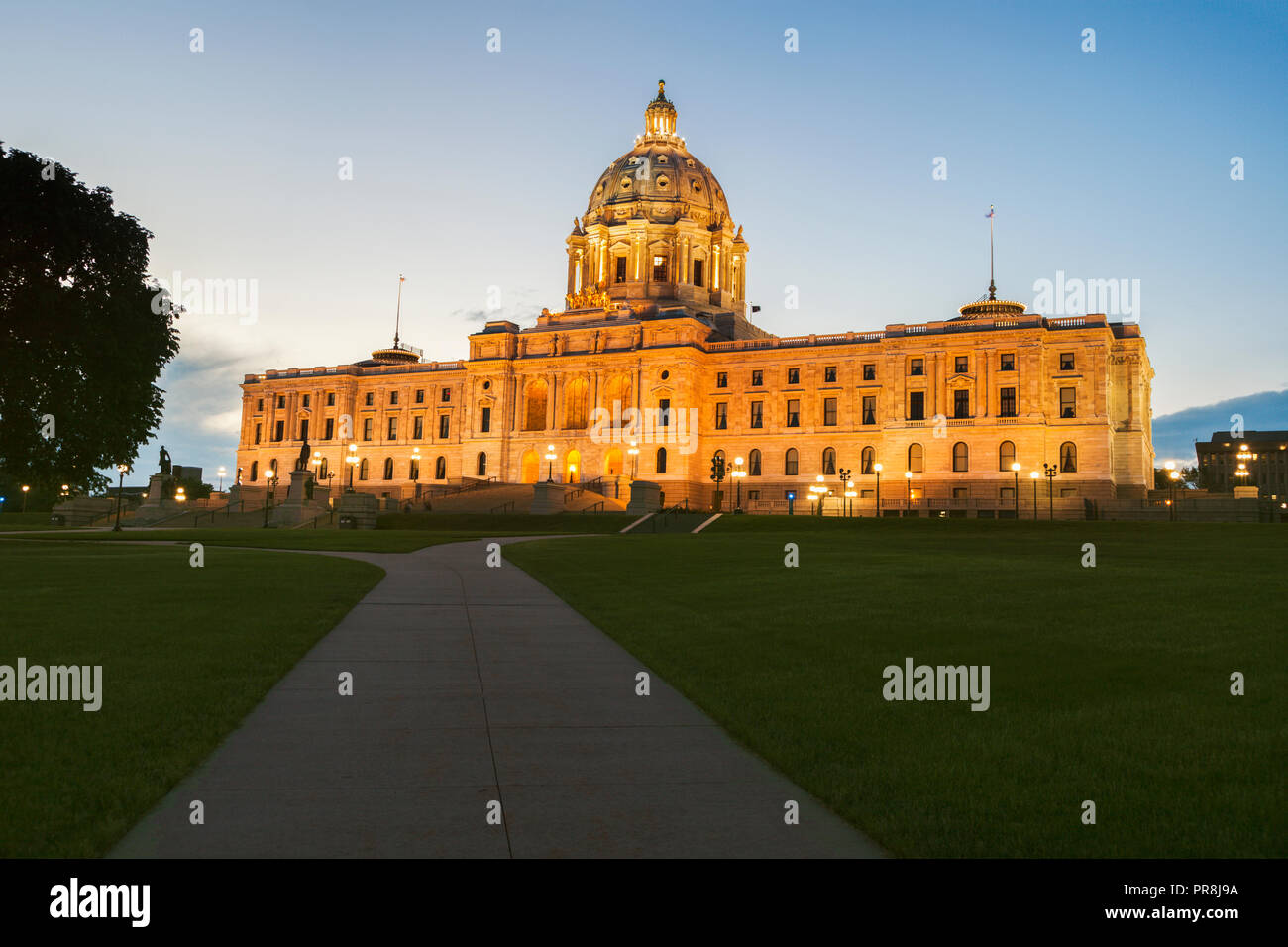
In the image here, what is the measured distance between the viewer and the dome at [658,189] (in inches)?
4363

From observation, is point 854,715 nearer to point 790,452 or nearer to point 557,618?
point 557,618

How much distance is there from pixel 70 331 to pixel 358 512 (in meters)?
31.0

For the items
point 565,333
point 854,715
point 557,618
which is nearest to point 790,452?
point 565,333

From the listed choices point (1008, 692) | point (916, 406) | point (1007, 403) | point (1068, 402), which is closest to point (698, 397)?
point (916, 406)

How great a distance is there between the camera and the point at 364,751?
23.6 ft

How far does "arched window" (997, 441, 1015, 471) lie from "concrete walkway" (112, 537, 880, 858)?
77.4 meters

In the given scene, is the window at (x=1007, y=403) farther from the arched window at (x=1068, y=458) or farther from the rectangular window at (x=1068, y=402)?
the arched window at (x=1068, y=458)

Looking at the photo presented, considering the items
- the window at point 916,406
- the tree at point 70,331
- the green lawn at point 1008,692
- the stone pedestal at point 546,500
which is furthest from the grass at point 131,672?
the window at point 916,406

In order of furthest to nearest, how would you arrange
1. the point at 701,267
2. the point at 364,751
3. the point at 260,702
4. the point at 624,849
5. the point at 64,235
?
the point at 701,267
the point at 64,235
the point at 260,702
the point at 364,751
the point at 624,849

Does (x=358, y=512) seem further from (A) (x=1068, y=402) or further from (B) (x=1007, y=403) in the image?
(A) (x=1068, y=402)

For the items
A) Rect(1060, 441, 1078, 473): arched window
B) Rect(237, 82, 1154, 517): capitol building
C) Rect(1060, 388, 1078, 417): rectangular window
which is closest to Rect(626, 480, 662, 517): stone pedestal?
Rect(237, 82, 1154, 517): capitol building

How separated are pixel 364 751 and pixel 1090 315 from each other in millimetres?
86881

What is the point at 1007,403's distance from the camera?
83.2 meters

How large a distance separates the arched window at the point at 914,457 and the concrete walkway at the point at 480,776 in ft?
256
